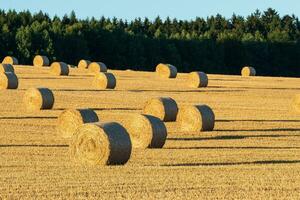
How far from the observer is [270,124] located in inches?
1144

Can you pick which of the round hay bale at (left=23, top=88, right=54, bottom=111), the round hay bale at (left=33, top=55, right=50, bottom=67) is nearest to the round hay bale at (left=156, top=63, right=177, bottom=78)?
the round hay bale at (left=33, top=55, right=50, bottom=67)

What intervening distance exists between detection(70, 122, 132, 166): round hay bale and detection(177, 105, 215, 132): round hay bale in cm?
775

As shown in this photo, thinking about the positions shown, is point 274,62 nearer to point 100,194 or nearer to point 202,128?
point 202,128

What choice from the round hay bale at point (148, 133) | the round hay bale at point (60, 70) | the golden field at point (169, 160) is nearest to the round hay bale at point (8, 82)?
the golden field at point (169, 160)

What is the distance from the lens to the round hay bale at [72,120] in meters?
24.0

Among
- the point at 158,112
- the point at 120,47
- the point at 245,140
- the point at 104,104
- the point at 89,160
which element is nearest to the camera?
the point at 89,160

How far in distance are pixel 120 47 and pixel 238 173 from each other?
74.8 m

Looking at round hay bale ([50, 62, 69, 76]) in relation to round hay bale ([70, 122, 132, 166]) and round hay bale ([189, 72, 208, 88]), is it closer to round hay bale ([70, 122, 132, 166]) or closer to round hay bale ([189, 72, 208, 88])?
round hay bale ([189, 72, 208, 88])

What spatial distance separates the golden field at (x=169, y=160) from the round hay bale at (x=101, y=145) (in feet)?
1.24

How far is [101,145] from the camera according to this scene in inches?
705

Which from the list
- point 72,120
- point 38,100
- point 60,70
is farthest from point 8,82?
point 72,120

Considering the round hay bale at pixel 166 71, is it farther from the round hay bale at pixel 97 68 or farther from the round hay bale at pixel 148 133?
the round hay bale at pixel 148 133

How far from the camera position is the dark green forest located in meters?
80.7

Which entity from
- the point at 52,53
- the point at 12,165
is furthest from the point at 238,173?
the point at 52,53
